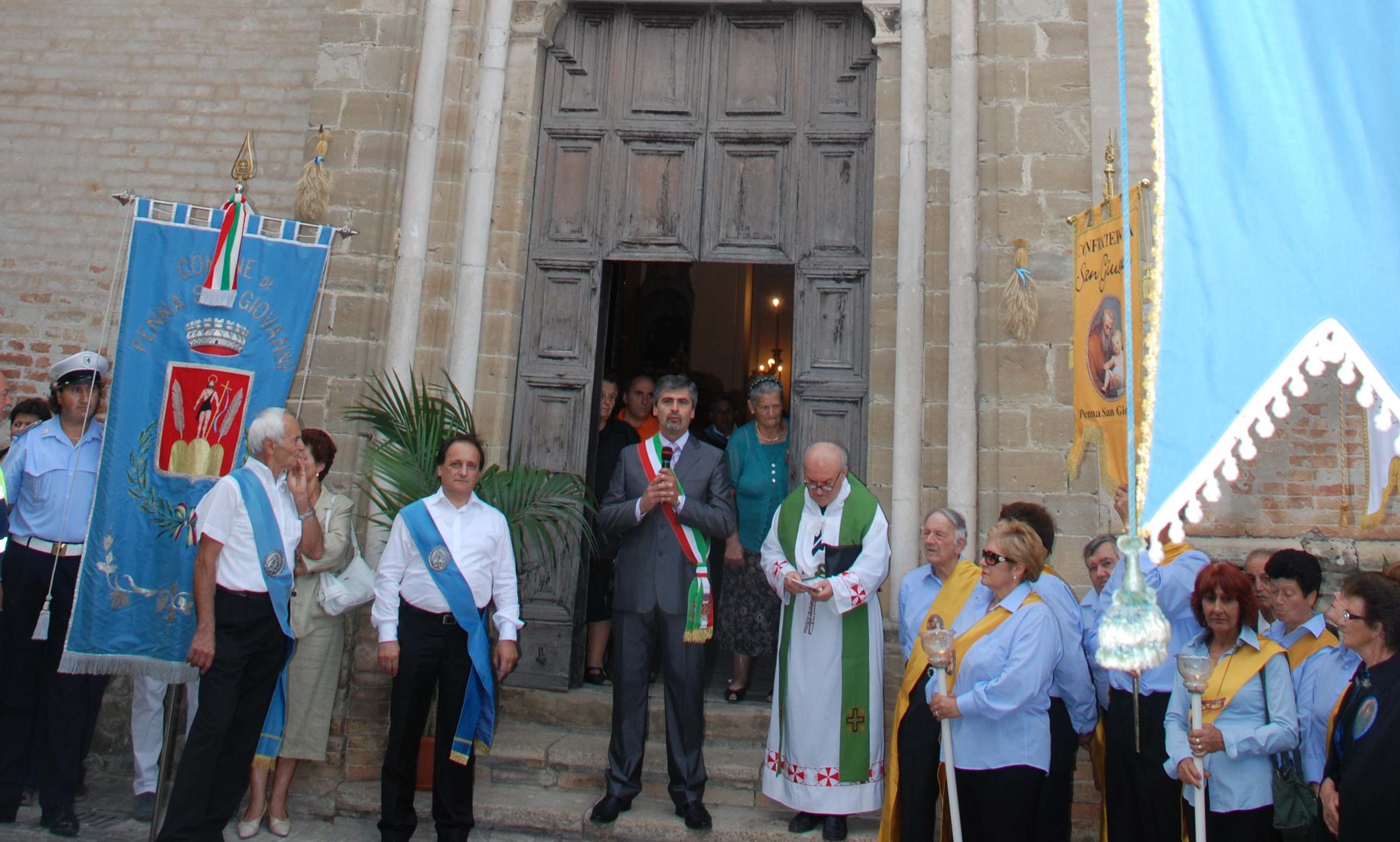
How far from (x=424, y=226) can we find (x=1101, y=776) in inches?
181

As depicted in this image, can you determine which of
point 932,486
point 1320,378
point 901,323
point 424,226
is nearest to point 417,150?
point 424,226

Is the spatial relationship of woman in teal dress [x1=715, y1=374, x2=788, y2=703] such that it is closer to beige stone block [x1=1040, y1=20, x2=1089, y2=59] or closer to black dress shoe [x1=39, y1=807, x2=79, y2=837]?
beige stone block [x1=1040, y1=20, x2=1089, y2=59]

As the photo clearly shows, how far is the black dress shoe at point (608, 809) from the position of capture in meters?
4.85

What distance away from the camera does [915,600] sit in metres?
4.67

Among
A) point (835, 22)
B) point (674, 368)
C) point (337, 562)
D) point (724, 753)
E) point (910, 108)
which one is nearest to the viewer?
point (337, 562)

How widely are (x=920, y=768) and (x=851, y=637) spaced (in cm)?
71

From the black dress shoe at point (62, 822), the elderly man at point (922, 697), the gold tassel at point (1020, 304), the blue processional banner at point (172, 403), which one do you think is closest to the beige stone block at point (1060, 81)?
the gold tassel at point (1020, 304)

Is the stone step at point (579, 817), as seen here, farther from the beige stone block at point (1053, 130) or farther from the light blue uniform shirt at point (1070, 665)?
the beige stone block at point (1053, 130)

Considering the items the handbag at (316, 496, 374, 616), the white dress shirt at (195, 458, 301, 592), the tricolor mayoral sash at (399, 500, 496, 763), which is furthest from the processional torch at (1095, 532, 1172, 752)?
the handbag at (316, 496, 374, 616)

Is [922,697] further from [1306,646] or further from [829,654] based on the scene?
[1306,646]

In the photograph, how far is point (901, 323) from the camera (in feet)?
18.9

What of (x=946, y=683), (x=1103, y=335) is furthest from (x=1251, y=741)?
(x=1103, y=335)

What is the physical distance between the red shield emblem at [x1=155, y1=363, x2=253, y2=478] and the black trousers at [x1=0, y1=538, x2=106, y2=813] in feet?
2.73

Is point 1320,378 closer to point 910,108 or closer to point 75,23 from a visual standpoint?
point 910,108
